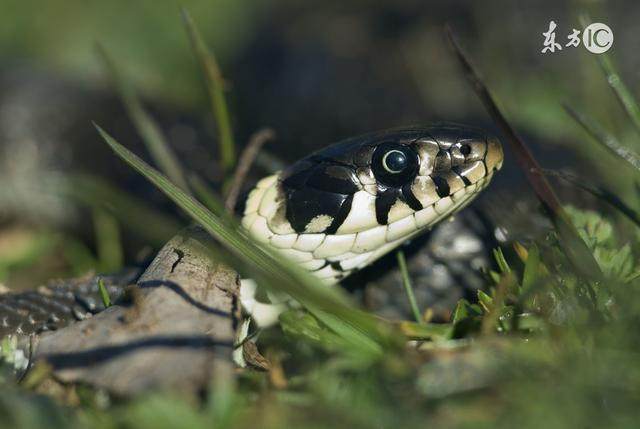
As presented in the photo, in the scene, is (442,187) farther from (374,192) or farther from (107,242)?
(107,242)

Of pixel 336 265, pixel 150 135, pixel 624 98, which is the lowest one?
pixel 336 265

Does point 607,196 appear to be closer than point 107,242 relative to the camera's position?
Yes

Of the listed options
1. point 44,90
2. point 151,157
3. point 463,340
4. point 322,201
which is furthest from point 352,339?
point 44,90

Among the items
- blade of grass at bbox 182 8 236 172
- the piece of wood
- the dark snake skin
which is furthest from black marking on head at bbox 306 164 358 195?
the dark snake skin

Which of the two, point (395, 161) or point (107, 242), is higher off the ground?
point (395, 161)

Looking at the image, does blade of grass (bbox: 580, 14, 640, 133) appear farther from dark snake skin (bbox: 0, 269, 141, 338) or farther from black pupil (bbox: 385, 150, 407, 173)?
dark snake skin (bbox: 0, 269, 141, 338)

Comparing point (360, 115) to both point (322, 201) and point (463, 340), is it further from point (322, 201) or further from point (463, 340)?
point (463, 340)

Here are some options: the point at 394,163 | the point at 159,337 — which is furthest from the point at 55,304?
the point at 394,163
